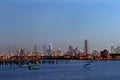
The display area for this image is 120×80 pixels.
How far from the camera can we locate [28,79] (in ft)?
287

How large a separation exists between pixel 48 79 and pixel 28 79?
4.23m

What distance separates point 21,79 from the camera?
8800cm

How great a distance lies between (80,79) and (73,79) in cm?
142

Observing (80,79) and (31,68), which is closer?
(80,79)

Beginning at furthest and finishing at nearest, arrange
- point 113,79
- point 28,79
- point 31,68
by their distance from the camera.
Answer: point 31,68 → point 28,79 → point 113,79

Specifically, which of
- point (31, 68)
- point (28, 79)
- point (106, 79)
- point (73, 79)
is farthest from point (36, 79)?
point (31, 68)

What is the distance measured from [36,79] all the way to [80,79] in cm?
1021

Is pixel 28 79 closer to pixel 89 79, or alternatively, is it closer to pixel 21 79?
pixel 21 79

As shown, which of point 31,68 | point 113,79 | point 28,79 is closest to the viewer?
point 113,79

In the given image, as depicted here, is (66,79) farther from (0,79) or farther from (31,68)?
(31,68)

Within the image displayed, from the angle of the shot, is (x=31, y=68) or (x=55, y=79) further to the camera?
(x=31, y=68)

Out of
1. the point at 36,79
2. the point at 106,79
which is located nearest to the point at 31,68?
the point at 36,79

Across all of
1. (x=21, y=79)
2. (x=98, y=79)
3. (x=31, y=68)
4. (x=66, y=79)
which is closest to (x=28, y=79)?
(x=21, y=79)

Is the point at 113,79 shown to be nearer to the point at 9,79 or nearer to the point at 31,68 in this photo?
the point at 9,79
